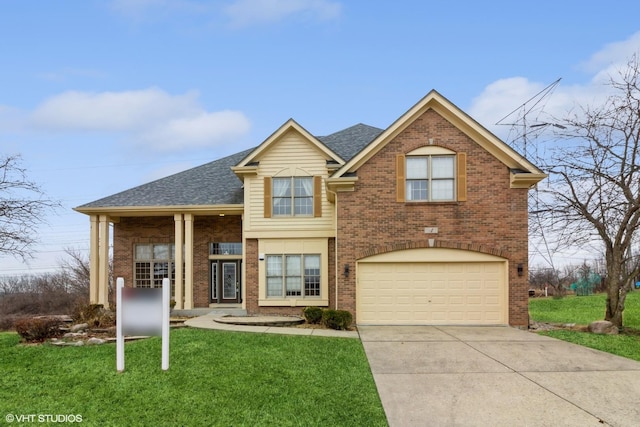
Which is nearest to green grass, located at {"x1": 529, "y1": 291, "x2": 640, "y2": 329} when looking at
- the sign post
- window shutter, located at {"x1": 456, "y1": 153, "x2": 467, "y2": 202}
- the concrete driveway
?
window shutter, located at {"x1": 456, "y1": 153, "x2": 467, "y2": 202}

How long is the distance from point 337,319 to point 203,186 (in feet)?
31.1

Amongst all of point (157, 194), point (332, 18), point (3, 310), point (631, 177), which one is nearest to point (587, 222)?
point (631, 177)

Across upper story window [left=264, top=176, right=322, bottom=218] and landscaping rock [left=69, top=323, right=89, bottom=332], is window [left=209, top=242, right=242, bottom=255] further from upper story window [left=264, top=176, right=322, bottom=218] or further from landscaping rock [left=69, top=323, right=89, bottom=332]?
landscaping rock [left=69, top=323, right=89, bottom=332]

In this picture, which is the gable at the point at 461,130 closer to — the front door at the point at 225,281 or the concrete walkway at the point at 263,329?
the concrete walkway at the point at 263,329

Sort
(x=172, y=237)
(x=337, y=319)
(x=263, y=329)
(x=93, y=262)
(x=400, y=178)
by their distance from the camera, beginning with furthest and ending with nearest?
(x=172, y=237) → (x=93, y=262) → (x=400, y=178) → (x=337, y=319) → (x=263, y=329)

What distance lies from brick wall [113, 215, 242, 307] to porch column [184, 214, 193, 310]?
970 millimetres

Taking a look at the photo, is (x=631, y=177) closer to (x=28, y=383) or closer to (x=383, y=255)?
(x=383, y=255)

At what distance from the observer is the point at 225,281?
19.7 m

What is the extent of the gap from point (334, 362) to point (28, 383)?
5324 millimetres

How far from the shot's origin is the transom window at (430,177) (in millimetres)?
14938

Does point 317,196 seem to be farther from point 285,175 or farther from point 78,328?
point 78,328

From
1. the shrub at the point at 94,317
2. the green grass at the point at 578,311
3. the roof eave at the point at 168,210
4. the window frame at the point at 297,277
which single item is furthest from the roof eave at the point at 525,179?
the shrub at the point at 94,317

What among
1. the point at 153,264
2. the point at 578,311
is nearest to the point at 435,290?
the point at 578,311

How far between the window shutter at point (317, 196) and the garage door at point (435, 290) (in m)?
3.16
